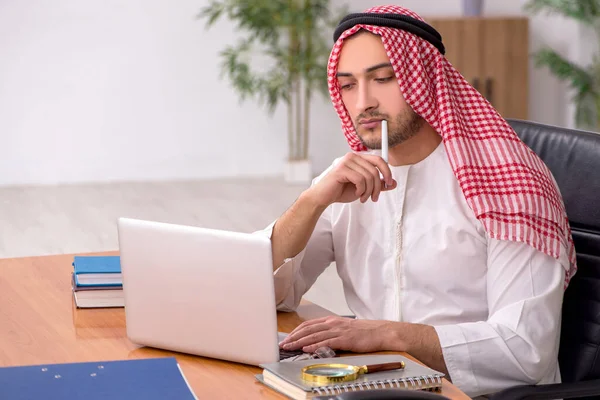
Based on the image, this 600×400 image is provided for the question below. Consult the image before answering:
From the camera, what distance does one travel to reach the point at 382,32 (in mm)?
2199

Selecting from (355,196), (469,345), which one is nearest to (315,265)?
(355,196)

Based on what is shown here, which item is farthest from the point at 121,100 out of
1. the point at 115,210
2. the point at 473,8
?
the point at 473,8

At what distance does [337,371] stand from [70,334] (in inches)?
24.4

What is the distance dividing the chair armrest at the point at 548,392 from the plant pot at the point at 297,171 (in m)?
6.23

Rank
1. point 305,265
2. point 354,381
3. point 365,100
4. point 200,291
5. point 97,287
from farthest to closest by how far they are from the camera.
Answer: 1. point 305,265
2. point 365,100
3. point 97,287
4. point 200,291
5. point 354,381

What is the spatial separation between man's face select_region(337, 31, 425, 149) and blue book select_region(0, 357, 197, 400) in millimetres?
802

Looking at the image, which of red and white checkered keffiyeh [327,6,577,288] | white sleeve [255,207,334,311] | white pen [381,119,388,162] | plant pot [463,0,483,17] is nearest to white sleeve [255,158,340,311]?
white sleeve [255,207,334,311]

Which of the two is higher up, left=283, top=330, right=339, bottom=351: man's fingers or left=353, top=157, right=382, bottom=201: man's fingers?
left=353, top=157, right=382, bottom=201: man's fingers

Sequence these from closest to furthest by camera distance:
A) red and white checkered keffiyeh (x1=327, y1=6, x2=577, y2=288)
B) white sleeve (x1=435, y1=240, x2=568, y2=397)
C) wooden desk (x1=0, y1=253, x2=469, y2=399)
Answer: wooden desk (x1=0, y1=253, x2=469, y2=399), white sleeve (x1=435, y1=240, x2=568, y2=397), red and white checkered keffiyeh (x1=327, y1=6, x2=577, y2=288)

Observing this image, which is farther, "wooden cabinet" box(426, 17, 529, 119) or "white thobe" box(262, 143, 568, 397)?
"wooden cabinet" box(426, 17, 529, 119)

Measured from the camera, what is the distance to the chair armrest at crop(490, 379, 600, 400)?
71.6 inches

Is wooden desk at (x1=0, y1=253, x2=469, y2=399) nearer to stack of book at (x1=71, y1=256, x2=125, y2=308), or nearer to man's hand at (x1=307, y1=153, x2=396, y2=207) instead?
stack of book at (x1=71, y1=256, x2=125, y2=308)

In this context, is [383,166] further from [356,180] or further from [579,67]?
[579,67]

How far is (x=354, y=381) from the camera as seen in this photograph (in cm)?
151
